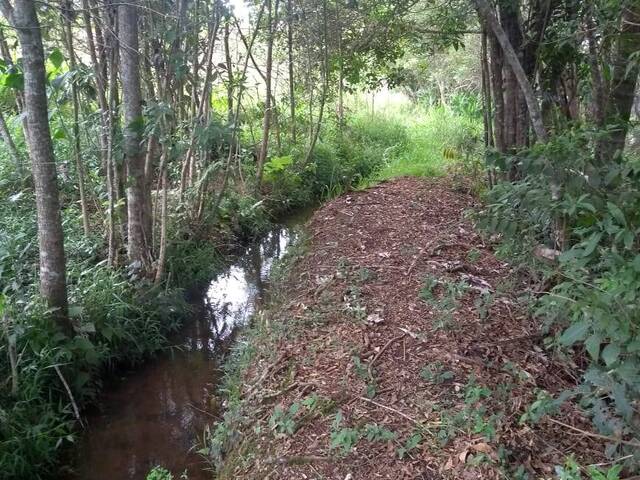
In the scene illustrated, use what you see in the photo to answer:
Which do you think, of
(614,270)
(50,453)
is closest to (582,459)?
(614,270)

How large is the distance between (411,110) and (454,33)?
8.76m

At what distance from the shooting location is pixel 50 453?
335cm

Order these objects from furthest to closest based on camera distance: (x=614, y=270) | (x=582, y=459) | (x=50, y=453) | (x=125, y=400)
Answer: (x=125, y=400), (x=50, y=453), (x=582, y=459), (x=614, y=270)

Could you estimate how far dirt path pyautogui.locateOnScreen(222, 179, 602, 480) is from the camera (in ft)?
8.21

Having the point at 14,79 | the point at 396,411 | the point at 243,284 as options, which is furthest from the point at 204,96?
the point at 396,411

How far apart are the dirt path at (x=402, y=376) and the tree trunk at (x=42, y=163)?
151cm

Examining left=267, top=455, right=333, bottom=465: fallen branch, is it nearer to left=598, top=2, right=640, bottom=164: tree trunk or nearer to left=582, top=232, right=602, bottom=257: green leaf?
left=582, top=232, right=602, bottom=257: green leaf

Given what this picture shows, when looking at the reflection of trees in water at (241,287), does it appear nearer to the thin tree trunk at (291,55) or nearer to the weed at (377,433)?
the thin tree trunk at (291,55)

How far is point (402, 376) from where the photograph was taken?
3.05 metres

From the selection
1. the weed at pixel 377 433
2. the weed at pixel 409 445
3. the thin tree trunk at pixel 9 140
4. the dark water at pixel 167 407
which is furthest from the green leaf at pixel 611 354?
the thin tree trunk at pixel 9 140

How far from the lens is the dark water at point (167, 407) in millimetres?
3443

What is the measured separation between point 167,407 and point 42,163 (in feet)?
6.54

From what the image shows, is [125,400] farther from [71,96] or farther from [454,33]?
[454,33]

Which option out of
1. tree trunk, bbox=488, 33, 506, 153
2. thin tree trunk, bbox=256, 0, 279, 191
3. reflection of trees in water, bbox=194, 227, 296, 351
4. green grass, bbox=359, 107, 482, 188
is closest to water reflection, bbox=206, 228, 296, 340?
reflection of trees in water, bbox=194, 227, 296, 351
